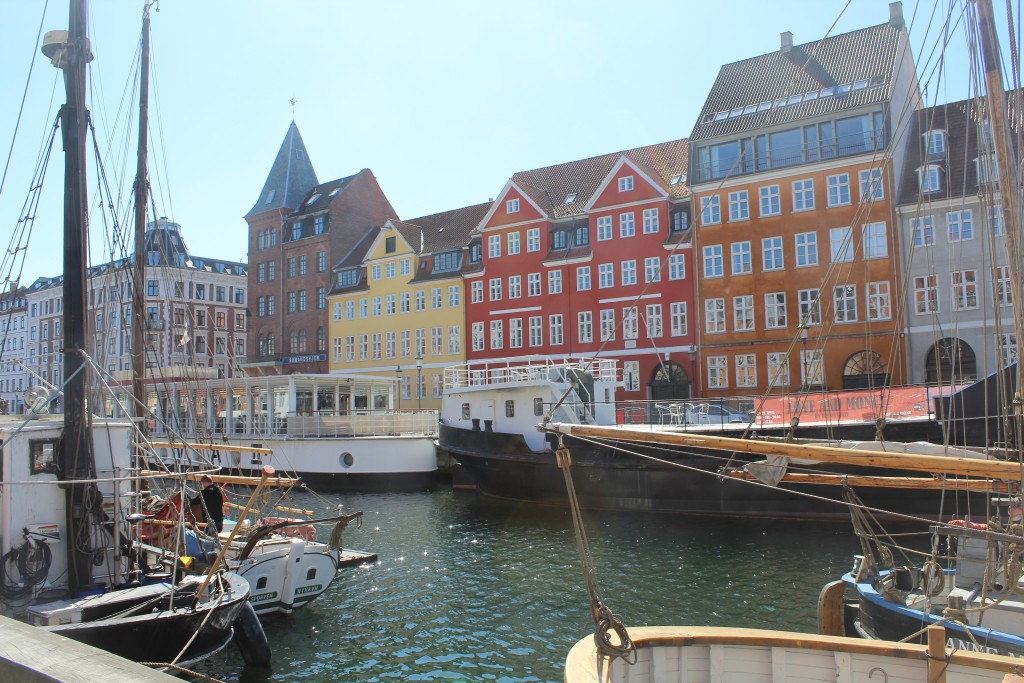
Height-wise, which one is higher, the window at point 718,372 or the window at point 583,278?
the window at point 583,278

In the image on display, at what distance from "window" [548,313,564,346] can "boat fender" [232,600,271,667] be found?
31783mm

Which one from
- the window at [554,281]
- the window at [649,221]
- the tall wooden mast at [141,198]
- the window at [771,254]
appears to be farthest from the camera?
the window at [554,281]

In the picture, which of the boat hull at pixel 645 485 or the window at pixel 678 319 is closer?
the boat hull at pixel 645 485

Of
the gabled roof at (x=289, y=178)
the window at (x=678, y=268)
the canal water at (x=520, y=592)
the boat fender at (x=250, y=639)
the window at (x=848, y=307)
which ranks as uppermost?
the gabled roof at (x=289, y=178)

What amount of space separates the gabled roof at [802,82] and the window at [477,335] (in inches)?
623

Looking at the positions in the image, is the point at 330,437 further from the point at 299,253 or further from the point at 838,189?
the point at 838,189

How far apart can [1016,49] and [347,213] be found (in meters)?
49.8

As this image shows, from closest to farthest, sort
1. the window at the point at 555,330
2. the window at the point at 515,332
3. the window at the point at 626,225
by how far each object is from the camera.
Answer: the window at the point at 626,225
the window at the point at 555,330
the window at the point at 515,332

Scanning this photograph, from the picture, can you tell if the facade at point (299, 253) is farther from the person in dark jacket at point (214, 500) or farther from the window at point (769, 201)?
the person in dark jacket at point (214, 500)

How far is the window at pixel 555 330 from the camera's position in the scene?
139 ft

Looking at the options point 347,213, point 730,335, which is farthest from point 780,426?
point 347,213

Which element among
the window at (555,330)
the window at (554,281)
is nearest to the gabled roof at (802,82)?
the window at (554,281)

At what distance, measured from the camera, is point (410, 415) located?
36.1m

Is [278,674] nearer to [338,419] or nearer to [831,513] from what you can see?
[831,513]
